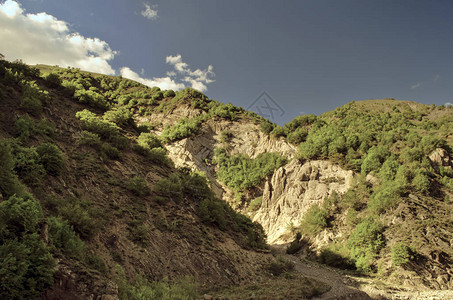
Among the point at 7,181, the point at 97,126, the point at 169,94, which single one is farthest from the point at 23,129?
the point at 169,94

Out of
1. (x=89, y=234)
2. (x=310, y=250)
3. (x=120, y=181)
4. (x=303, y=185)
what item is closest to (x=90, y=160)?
(x=120, y=181)

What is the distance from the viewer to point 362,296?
1597 cm

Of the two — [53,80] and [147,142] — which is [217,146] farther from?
[53,80]

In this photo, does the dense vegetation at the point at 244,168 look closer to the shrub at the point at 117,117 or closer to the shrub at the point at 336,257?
the shrub at the point at 336,257

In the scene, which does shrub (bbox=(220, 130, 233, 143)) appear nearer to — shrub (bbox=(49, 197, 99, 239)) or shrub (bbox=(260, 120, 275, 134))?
shrub (bbox=(260, 120, 275, 134))

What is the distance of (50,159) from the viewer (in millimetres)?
11758

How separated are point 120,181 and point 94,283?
10.5 m

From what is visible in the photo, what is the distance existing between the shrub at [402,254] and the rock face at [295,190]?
1027 centimetres

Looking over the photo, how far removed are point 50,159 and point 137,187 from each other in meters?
5.03

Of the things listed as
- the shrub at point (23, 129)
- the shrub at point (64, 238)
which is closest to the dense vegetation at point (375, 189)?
the shrub at point (64, 238)

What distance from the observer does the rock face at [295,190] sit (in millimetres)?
31859

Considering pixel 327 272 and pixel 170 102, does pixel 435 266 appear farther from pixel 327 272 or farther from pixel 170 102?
pixel 170 102

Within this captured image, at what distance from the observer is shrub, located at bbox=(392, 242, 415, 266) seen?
800 inches

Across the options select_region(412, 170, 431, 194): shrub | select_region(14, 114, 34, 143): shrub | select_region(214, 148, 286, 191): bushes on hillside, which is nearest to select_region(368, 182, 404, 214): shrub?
select_region(412, 170, 431, 194): shrub
